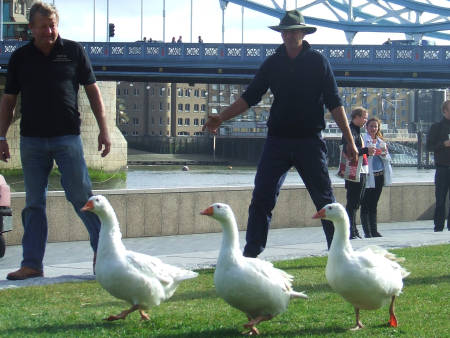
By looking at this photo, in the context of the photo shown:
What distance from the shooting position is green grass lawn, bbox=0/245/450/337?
5262 mm

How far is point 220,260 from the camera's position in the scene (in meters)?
5.24

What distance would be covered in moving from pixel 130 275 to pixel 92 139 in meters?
49.2

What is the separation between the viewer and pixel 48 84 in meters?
7.28

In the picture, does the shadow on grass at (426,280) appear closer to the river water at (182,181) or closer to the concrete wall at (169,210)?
the concrete wall at (169,210)

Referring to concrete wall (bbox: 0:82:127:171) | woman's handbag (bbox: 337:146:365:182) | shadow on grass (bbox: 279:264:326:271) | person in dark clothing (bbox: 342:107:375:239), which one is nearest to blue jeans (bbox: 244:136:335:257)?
shadow on grass (bbox: 279:264:326:271)

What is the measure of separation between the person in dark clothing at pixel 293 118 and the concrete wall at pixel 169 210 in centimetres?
500

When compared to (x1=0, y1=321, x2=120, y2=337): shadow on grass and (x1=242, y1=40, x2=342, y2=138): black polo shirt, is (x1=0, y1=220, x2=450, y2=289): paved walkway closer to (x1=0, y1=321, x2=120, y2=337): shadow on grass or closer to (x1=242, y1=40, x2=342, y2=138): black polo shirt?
(x1=242, y1=40, x2=342, y2=138): black polo shirt

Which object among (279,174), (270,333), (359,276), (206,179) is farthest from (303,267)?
(206,179)

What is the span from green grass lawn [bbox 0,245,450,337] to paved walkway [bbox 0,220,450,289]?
84 cm

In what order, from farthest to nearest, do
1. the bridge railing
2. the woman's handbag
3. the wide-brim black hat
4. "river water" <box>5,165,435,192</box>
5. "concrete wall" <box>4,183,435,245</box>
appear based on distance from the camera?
the bridge railing, "river water" <box>5,165,435,192</box>, "concrete wall" <box>4,183,435,245</box>, the woman's handbag, the wide-brim black hat

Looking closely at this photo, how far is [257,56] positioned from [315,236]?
41.4 meters

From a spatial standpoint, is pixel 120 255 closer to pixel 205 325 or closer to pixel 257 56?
pixel 205 325

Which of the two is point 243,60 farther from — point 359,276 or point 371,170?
point 359,276

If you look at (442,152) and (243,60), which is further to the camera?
(243,60)
